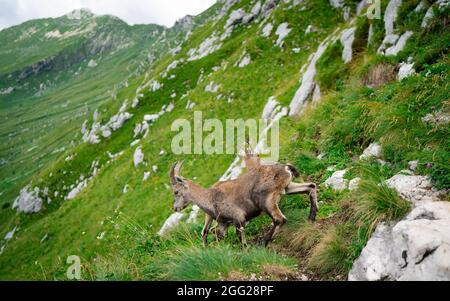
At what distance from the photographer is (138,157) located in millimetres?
41438

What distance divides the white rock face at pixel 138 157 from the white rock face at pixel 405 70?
31431 mm

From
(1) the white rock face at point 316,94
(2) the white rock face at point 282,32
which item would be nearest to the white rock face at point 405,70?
(1) the white rock face at point 316,94

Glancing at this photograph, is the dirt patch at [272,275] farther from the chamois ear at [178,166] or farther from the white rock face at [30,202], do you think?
the white rock face at [30,202]

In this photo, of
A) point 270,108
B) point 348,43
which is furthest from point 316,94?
point 270,108

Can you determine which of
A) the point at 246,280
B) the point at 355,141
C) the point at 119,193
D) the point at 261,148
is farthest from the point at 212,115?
the point at 246,280

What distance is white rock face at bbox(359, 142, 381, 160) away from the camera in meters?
9.99

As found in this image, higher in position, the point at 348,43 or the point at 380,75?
the point at 348,43

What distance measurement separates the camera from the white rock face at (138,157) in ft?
134

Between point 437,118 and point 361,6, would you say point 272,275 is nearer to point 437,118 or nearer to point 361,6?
point 437,118

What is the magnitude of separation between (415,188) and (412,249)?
2118 millimetres

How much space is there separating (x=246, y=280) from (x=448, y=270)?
10.6ft

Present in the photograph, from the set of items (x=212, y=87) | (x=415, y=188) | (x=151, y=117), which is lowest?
(x=151, y=117)

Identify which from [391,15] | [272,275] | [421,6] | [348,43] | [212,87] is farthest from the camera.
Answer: [212,87]

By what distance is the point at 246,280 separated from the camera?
671cm
